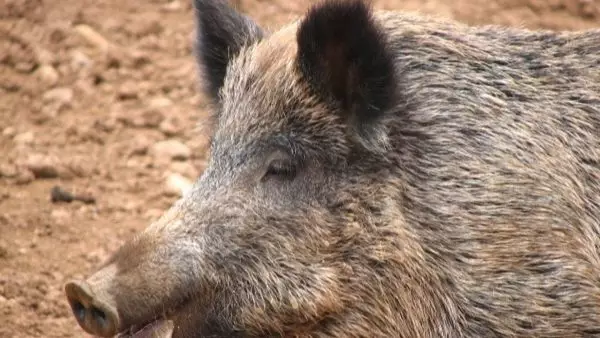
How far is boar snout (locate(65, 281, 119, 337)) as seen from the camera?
4.27 m

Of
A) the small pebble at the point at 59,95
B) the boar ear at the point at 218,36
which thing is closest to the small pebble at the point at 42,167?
the small pebble at the point at 59,95

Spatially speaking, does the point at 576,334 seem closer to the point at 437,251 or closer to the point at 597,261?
the point at 597,261

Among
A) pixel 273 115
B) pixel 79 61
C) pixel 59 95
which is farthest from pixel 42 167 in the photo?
pixel 273 115

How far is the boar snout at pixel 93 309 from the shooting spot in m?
4.27

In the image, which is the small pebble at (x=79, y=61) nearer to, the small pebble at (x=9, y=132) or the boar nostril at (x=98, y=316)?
the small pebble at (x=9, y=132)

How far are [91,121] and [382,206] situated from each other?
3.25 m

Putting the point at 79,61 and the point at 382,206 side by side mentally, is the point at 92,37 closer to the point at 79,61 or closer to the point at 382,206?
the point at 79,61

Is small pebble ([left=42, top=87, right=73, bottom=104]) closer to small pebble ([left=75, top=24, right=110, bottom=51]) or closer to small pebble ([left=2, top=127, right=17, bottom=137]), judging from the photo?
small pebble ([left=2, top=127, right=17, bottom=137])

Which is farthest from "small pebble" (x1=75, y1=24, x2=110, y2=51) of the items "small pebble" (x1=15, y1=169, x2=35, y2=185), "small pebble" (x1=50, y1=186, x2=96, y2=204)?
"small pebble" (x1=50, y1=186, x2=96, y2=204)

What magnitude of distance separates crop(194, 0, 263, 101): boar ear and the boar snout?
143 centimetres

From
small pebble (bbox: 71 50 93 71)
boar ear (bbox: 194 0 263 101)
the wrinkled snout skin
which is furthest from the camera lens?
small pebble (bbox: 71 50 93 71)

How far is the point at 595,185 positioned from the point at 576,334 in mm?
618

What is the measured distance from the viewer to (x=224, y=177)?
482cm

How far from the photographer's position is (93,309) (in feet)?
14.2
